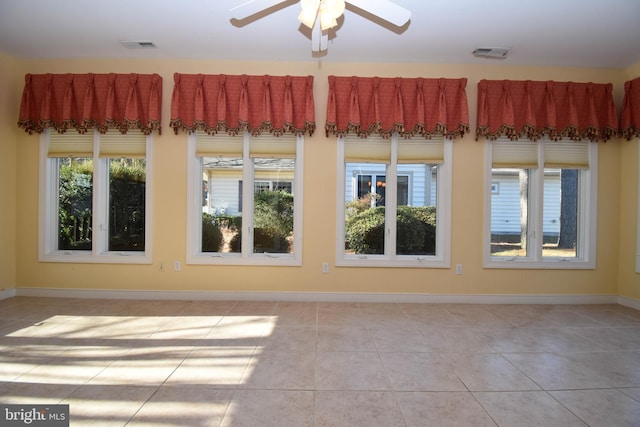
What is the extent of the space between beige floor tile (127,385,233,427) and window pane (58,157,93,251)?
3.27m

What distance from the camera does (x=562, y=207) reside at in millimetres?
4539

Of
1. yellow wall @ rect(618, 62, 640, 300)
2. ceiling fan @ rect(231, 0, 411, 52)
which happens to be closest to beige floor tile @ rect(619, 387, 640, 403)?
yellow wall @ rect(618, 62, 640, 300)

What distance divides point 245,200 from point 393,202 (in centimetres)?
192

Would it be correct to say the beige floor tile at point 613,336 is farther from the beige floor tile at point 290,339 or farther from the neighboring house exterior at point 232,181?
the neighboring house exterior at point 232,181

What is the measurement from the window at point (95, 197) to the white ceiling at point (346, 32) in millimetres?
1130

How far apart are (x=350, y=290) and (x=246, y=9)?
325 cm

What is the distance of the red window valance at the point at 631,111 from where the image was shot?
163 inches

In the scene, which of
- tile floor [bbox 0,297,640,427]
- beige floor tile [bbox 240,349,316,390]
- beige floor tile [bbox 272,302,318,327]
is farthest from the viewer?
beige floor tile [bbox 272,302,318,327]

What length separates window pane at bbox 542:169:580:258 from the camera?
4.52 meters

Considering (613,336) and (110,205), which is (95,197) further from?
(613,336)

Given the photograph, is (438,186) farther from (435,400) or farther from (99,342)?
(99,342)

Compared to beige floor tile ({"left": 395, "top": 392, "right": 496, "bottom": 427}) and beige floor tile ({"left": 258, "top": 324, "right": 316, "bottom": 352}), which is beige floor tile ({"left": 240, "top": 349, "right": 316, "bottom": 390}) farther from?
beige floor tile ({"left": 395, "top": 392, "right": 496, "bottom": 427})

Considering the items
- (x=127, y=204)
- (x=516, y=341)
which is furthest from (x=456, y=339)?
(x=127, y=204)

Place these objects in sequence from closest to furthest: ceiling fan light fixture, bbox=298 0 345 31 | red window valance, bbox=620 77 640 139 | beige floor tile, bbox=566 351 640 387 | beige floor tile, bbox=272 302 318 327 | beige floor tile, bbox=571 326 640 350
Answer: ceiling fan light fixture, bbox=298 0 345 31
beige floor tile, bbox=566 351 640 387
beige floor tile, bbox=571 326 640 350
beige floor tile, bbox=272 302 318 327
red window valance, bbox=620 77 640 139
